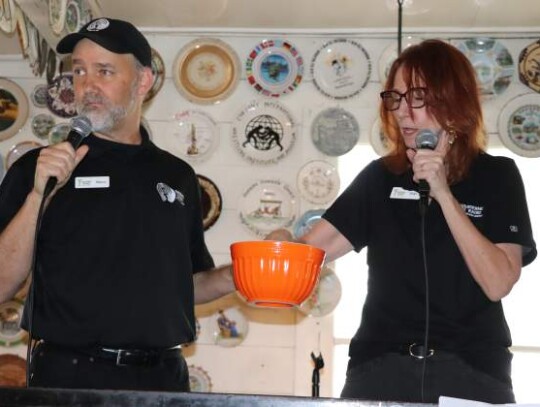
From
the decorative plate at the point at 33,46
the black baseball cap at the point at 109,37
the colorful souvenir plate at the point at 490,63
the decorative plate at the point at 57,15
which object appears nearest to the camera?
the black baseball cap at the point at 109,37

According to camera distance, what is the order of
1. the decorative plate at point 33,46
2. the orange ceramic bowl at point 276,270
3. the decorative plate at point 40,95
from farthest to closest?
1. the decorative plate at point 40,95
2. the decorative plate at point 33,46
3. the orange ceramic bowl at point 276,270

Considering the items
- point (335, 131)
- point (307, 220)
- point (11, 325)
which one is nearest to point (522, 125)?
point (335, 131)

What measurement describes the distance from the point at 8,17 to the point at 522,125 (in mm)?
2334

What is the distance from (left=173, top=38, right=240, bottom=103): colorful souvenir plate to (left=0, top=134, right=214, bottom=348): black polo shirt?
174cm

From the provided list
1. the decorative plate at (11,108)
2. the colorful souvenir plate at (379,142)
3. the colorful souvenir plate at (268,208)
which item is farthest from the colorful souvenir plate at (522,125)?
the decorative plate at (11,108)

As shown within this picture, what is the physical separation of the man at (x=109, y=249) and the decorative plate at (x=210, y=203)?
4.84ft

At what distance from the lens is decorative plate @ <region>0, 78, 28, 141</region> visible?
3.83 metres

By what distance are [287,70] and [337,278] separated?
3.44 feet

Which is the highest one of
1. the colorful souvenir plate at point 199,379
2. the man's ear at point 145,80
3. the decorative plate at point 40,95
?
the decorative plate at point 40,95

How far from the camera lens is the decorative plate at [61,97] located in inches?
152

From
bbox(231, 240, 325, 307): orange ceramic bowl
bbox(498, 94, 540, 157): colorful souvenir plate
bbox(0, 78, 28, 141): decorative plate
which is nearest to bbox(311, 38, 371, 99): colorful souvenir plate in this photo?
bbox(498, 94, 540, 157): colorful souvenir plate

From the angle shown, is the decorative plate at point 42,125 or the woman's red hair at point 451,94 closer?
the woman's red hair at point 451,94

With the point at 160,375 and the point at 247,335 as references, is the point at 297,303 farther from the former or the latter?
the point at 247,335

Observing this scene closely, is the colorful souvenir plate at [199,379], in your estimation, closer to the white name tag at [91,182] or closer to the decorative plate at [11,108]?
the decorative plate at [11,108]
